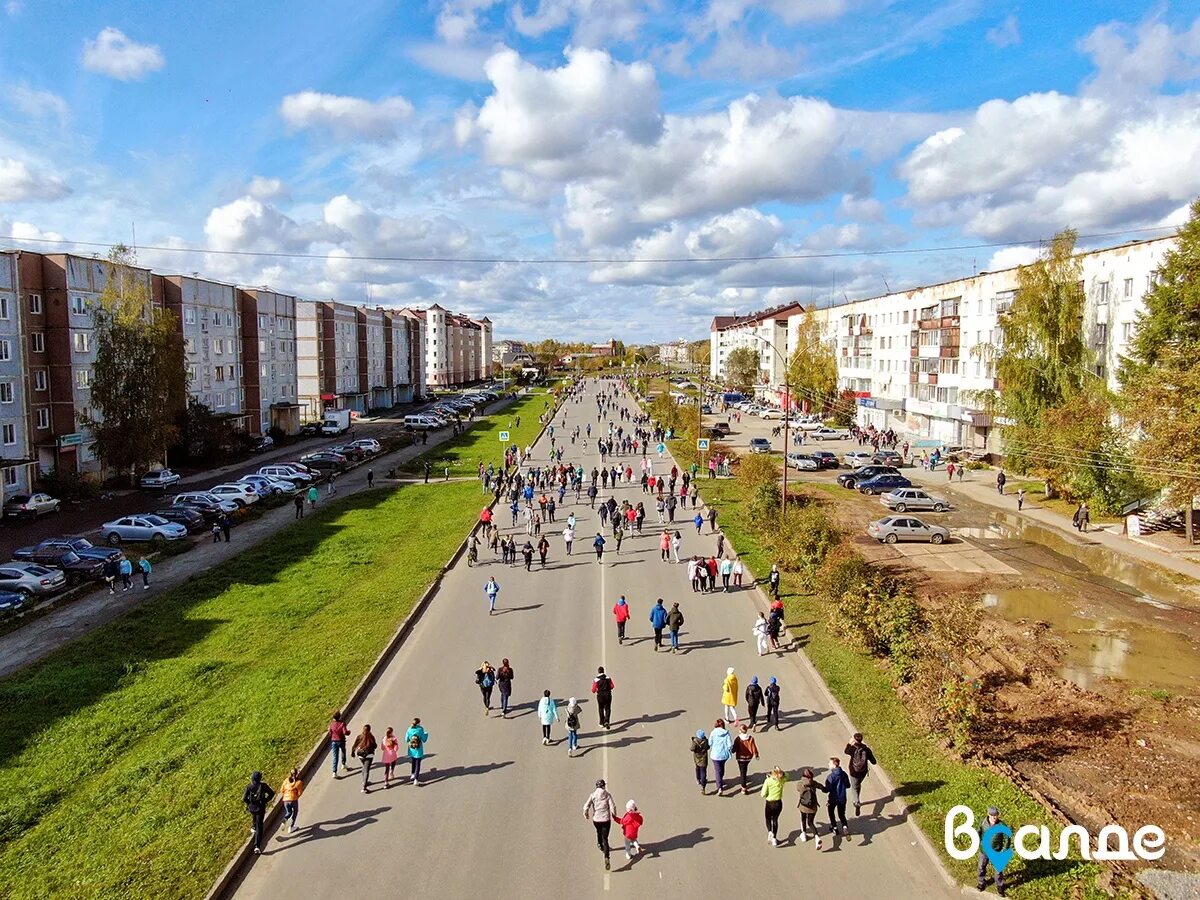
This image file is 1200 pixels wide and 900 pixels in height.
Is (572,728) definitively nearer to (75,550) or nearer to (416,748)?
(416,748)

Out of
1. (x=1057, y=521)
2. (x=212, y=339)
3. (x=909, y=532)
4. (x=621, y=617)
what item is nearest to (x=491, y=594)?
(x=621, y=617)

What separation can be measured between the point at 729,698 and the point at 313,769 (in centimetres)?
775

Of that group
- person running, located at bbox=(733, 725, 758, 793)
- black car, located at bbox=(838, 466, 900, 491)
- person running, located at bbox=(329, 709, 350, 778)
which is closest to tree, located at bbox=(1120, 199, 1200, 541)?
black car, located at bbox=(838, 466, 900, 491)

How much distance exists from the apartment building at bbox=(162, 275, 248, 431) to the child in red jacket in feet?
176

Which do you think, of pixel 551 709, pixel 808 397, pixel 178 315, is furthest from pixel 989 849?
pixel 808 397

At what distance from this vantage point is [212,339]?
62562 millimetres

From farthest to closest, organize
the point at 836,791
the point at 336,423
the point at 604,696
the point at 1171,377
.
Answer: the point at 336,423 → the point at 1171,377 → the point at 604,696 → the point at 836,791

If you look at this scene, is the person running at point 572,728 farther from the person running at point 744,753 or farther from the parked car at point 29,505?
the parked car at point 29,505

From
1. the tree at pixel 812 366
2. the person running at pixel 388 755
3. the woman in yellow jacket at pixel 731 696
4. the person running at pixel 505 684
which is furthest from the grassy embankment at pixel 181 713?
the tree at pixel 812 366

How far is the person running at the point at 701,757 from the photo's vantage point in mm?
12797

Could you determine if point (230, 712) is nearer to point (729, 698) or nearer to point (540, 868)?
point (540, 868)

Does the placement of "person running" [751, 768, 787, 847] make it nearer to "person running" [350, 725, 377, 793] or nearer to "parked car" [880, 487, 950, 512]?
"person running" [350, 725, 377, 793]

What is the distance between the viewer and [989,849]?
10.4 m

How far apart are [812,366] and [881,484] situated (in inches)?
1789
